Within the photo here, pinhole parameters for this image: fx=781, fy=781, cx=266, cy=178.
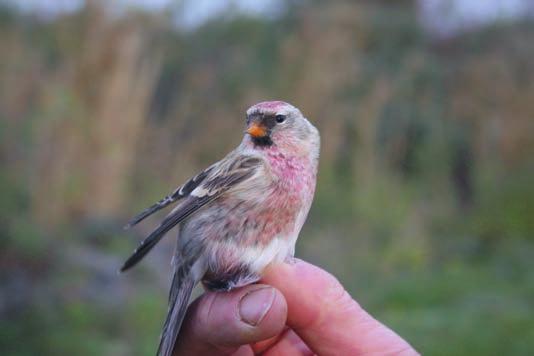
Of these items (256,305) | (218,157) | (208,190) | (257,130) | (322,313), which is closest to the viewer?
(256,305)

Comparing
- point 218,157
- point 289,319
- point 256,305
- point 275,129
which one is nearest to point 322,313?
point 289,319

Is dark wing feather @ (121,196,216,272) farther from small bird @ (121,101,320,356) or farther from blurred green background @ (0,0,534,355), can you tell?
blurred green background @ (0,0,534,355)

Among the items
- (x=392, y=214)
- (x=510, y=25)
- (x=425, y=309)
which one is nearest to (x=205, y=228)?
(x=425, y=309)

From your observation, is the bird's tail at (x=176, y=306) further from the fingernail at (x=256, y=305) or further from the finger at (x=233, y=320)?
the fingernail at (x=256, y=305)

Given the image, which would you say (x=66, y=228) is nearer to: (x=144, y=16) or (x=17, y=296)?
(x=17, y=296)

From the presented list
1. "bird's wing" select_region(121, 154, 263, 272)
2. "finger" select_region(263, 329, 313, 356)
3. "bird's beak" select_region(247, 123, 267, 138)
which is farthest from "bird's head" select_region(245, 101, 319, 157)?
"finger" select_region(263, 329, 313, 356)

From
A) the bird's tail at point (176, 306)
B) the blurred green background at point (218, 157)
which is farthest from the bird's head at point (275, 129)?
the blurred green background at point (218, 157)

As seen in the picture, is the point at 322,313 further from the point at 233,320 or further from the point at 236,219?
the point at 236,219
